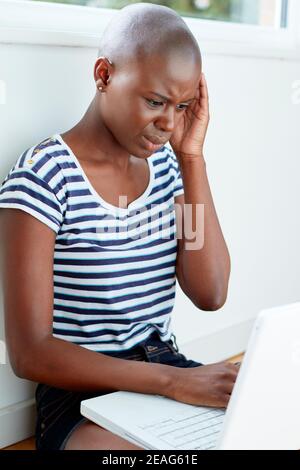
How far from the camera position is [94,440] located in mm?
1253

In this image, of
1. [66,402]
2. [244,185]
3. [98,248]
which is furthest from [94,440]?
[244,185]

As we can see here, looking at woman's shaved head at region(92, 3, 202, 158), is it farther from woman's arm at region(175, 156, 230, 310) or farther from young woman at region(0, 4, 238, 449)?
woman's arm at region(175, 156, 230, 310)

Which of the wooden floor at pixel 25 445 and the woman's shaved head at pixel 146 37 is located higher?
the woman's shaved head at pixel 146 37

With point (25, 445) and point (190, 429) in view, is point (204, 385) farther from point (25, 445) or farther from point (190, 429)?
point (25, 445)

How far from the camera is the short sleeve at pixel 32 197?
129 cm

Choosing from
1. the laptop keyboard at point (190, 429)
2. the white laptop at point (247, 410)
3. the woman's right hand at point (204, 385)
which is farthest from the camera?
the woman's right hand at point (204, 385)

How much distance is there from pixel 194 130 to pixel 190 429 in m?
0.61

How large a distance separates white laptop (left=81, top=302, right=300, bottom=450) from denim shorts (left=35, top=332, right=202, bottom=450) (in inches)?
5.3

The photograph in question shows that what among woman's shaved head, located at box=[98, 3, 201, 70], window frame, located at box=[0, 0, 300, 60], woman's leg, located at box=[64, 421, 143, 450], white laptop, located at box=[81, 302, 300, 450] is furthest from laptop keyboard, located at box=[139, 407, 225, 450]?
window frame, located at box=[0, 0, 300, 60]

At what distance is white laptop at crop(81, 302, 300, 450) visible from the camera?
0.92 m

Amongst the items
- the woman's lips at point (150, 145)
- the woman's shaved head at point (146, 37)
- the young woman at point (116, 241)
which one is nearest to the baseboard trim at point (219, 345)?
the young woman at point (116, 241)

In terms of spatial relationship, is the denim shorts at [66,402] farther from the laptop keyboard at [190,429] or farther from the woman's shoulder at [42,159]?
the woman's shoulder at [42,159]

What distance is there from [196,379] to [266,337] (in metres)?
0.34

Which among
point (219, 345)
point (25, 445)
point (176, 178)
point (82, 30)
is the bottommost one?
point (25, 445)
